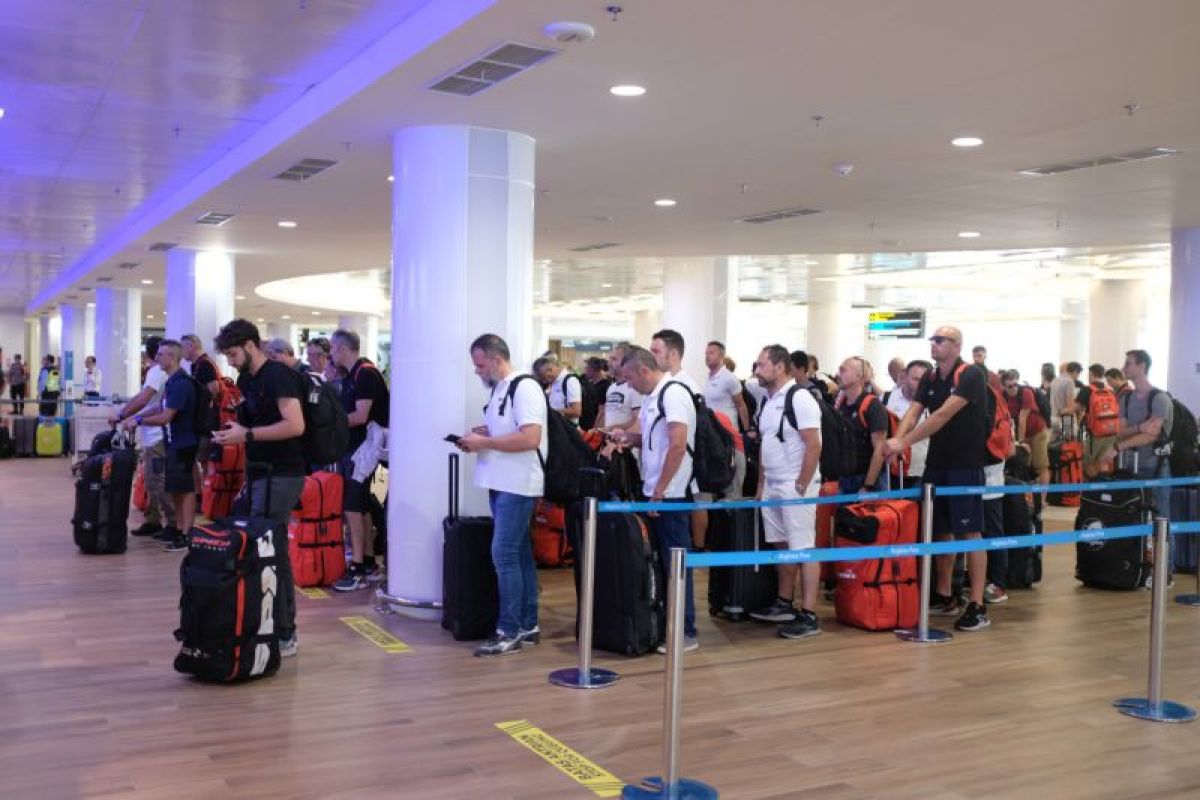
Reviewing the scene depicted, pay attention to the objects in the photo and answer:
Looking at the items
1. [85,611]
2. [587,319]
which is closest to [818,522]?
[85,611]

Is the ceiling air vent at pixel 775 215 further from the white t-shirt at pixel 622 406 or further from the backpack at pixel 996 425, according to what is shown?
the backpack at pixel 996 425

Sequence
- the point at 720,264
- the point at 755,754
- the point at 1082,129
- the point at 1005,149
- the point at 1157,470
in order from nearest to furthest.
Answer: the point at 755,754 < the point at 1082,129 < the point at 1005,149 < the point at 1157,470 < the point at 720,264

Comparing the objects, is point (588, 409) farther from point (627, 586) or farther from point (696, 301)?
point (696, 301)

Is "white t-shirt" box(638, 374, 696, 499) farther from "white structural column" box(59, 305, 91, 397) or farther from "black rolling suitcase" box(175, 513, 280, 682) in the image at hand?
A: "white structural column" box(59, 305, 91, 397)

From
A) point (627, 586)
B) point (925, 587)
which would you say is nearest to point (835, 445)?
point (925, 587)

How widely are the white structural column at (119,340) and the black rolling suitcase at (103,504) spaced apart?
43.1ft

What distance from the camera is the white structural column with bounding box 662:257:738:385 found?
18172 millimetres

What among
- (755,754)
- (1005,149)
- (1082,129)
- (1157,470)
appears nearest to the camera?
(755,754)

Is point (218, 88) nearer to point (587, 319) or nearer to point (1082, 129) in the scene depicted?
point (1082, 129)

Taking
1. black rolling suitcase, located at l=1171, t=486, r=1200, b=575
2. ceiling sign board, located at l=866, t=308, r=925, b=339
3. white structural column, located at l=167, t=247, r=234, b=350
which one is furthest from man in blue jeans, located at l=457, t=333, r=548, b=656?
ceiling sign board, located at l=866, t=308, r=925, b=339

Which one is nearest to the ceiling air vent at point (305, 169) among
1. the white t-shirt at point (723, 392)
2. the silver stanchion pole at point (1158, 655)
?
the white t-shirt at point (723, 392)

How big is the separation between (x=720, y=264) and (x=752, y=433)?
9.50 meters

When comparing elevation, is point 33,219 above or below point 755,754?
above

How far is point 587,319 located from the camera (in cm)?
4450
